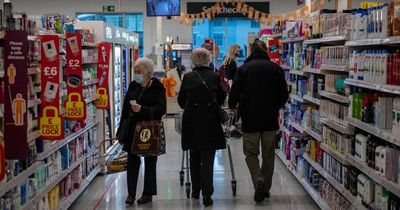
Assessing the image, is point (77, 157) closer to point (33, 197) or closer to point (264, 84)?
point (33, 197)

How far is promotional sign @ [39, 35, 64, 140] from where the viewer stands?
504 cm

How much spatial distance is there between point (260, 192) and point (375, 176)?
7.79 ft

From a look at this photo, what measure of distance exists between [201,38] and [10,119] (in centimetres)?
2003

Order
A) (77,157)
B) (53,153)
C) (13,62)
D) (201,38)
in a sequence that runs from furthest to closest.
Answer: (201,38), (77,157), (53,153), (13,62)

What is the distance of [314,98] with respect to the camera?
22.5ft

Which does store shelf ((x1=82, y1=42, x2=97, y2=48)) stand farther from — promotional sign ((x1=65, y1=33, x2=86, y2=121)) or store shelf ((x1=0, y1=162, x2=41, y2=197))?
store shelf ((x1=0, y1=162, x2=41, y2=197))

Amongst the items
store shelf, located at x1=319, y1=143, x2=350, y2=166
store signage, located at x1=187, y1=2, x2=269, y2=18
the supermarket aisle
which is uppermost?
store signage, located at x1=187, y1=2, x2=269, y2=18

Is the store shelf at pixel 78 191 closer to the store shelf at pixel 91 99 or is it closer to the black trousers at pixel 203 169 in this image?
the store shelf at pixel 91 99

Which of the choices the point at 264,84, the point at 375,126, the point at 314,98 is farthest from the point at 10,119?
the point at 314,98

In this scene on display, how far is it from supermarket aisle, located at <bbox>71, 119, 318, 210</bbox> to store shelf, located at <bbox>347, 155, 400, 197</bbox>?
1651 millimetres

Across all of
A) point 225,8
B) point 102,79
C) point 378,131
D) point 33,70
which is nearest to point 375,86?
point 378,131

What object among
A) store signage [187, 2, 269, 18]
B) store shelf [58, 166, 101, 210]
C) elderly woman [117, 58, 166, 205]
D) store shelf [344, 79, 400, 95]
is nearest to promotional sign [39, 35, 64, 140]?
store shelf [58, 166, 101, 210]

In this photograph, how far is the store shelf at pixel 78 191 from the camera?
19.7 feet

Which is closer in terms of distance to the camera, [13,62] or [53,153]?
[13,62]
